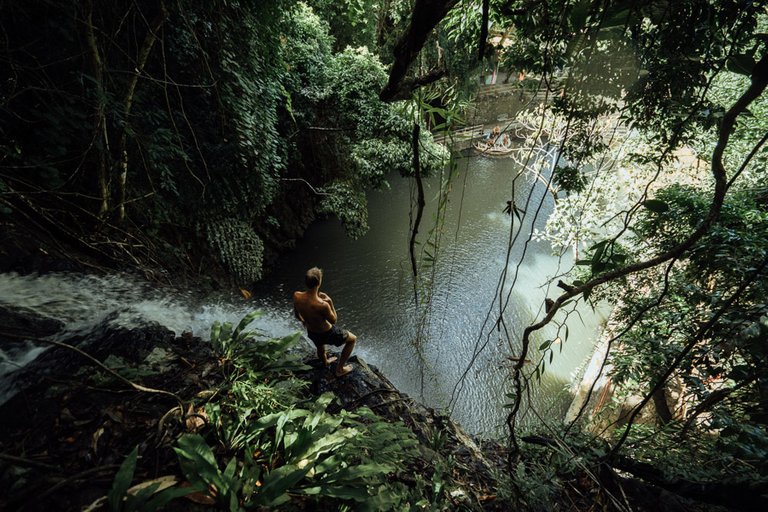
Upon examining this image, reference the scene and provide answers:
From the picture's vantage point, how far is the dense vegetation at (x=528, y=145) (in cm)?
185

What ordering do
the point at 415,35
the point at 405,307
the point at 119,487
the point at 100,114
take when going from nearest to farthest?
the point at 119,487
the point at 415,35
the point at 100,114
the point at 405,307

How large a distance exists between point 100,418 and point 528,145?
4287mm

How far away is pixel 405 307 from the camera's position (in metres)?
8.35

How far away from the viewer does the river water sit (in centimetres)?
359

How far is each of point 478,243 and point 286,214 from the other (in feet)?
21.0

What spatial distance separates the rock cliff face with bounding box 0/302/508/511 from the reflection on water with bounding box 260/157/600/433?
2.19m

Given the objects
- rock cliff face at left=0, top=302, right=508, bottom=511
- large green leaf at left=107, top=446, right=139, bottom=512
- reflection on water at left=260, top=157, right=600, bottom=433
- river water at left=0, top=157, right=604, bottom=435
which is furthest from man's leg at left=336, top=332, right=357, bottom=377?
large green leaf at left=107, top=446, right=139, bottom=512

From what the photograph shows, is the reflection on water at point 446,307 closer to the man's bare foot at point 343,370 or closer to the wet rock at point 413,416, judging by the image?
the wet rock at point 413,416

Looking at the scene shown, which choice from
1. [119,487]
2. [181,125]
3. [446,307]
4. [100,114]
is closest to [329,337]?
[119,487]

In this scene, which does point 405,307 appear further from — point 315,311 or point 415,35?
point 415,35

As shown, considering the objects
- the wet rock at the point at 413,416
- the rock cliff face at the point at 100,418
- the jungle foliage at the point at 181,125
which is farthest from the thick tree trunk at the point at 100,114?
the wet rock at the point at 413,416

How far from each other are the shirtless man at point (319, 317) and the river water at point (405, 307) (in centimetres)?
105

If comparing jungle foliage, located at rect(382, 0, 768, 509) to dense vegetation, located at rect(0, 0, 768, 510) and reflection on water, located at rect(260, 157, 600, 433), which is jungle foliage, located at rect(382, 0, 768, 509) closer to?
dense vegetation, located at rect(0, 0, 768, 510)

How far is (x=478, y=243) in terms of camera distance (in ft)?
37.0
